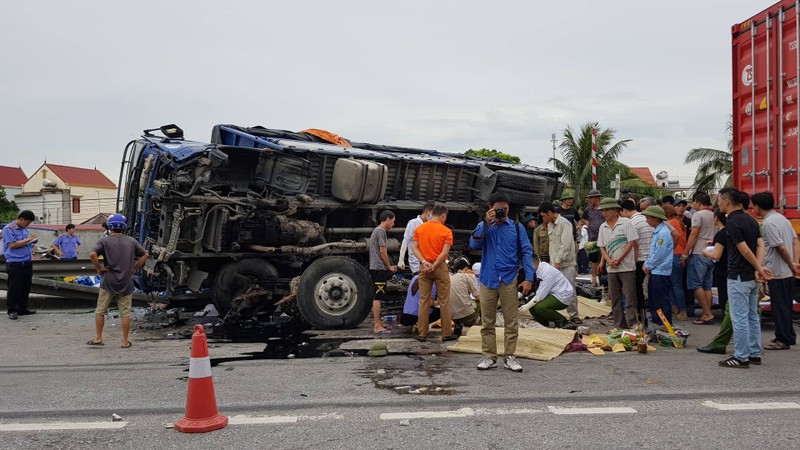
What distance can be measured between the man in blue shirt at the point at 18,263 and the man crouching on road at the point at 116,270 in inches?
133

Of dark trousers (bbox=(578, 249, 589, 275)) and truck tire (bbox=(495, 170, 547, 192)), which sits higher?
truck tire (bbox=(495, 170, 547, 192))

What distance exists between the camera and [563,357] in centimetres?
657

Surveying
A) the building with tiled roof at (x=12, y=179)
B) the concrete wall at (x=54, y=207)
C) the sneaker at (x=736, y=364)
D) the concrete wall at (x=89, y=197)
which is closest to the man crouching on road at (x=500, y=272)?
the sneaker at (x=736, y=364)

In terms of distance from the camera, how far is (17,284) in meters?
10.1

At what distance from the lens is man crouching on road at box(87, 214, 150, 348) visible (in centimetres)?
743

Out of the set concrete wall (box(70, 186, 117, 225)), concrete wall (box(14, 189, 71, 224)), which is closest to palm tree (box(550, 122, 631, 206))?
concrete wall (box(14, 189, 71, 224))

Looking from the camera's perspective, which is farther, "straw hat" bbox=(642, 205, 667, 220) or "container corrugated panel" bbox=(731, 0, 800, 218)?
"straw hat" bbox=(642, 205, 667, 220)

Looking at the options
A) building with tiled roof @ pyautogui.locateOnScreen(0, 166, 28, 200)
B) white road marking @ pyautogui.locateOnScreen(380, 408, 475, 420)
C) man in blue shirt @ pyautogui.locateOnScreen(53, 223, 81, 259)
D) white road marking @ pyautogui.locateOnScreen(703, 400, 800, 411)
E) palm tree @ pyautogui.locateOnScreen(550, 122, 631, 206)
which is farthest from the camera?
building with tiled roof @ pyautogui.locateOnScreen(0, 166, 28, 200)

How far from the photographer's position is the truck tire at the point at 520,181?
1041 centimetres

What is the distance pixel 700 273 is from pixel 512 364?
408 cm

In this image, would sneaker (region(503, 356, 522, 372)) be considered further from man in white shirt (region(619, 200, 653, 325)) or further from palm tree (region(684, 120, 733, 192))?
palm tree (region(684, 120, 733, 192))

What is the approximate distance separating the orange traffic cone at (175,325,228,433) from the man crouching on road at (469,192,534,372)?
8.50ft

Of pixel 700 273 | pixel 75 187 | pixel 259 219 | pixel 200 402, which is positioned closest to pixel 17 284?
pixel 259 219

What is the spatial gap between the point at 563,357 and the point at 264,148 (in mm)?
4721
